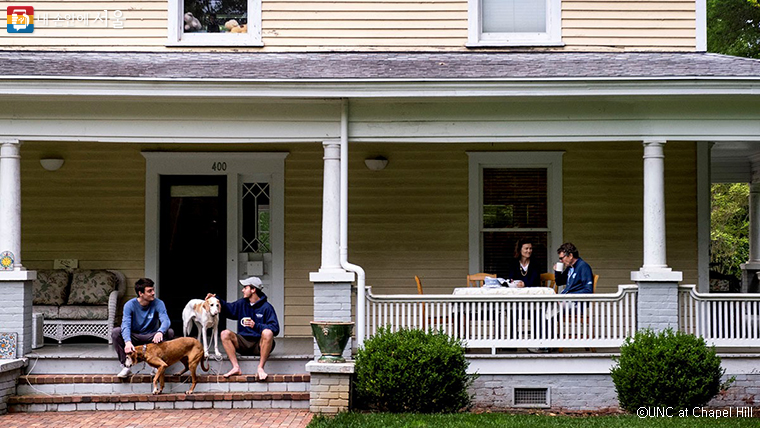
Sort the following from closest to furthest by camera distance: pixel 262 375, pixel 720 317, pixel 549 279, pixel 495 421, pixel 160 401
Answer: pixel 495 421, pixel 160 401, pixel 262 375, pixel 720 317, pixel 549 279

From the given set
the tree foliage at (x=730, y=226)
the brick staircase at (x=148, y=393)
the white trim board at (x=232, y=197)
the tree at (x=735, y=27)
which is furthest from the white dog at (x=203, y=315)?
the tree foliage at (x=730, y=226)

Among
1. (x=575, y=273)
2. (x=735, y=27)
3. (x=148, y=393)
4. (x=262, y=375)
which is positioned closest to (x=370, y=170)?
(x=575, y=273)

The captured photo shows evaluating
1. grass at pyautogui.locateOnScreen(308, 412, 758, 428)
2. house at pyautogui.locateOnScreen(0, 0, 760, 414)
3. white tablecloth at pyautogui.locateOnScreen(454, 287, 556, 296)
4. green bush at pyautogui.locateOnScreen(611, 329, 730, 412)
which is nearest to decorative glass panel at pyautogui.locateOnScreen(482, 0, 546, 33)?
house at pyautogui.locateOnScreen(0, 0, 760, 414)

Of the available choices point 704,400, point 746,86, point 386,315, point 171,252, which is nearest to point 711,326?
point 704,400

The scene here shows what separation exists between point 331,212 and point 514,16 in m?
3.95

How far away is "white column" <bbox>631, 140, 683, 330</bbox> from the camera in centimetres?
920

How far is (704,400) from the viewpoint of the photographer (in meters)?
8.59

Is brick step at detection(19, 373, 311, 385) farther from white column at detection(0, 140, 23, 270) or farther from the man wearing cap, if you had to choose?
white column at detection(0, 140, 23, 270)

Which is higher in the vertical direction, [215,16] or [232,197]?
[215,16]

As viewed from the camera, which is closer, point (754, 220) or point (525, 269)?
point (525, 269)

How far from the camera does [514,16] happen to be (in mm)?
11273

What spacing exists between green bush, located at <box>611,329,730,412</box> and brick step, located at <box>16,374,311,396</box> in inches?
131

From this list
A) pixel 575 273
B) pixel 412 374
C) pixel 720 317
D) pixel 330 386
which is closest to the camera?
pixel 412 374

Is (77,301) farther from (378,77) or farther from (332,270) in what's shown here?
(378,77)
